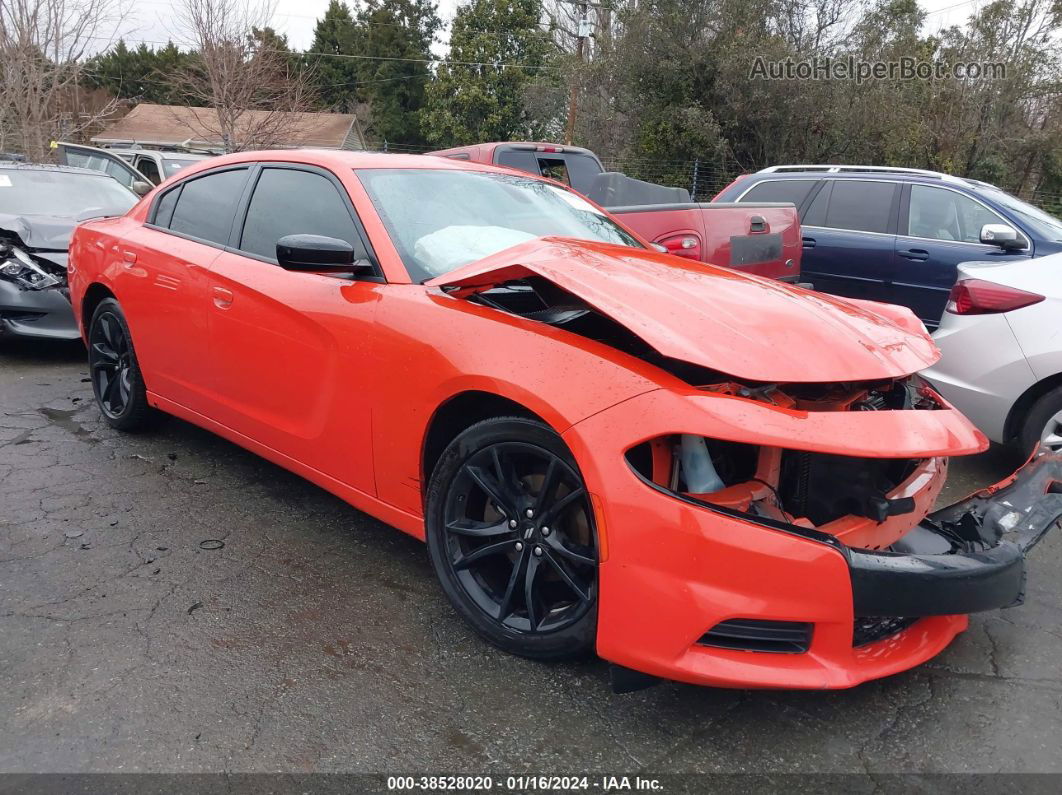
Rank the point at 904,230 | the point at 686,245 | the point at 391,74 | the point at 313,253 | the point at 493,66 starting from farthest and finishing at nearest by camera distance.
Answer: the point at 391,74 → the point at 493,66 → the point at 904,230 → the point at 686,245 → the point at 313,253

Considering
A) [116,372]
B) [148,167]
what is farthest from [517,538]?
[148,167]

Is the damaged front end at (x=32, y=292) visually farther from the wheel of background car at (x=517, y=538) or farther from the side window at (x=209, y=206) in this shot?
the wheel of background car at (x=517, y=538)

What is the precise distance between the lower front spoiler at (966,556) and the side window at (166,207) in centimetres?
366

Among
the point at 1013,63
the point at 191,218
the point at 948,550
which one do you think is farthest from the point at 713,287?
the point at 1013,63

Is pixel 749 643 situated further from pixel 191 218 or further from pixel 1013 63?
pixel 1013 63

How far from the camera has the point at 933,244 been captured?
6.80 m

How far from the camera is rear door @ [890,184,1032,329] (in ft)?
21.8

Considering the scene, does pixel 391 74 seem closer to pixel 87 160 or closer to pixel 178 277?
pixel 87 160

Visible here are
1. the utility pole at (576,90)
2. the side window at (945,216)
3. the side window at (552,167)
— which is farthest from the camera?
the utility pole at (576,90)

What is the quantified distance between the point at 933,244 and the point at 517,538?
227 inches

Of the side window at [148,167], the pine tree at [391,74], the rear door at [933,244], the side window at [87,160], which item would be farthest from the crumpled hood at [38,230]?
the pine tree at [391,74]

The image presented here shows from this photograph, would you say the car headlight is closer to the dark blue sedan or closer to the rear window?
the rear window

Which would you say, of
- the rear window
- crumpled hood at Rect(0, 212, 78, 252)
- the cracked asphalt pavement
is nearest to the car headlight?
crumpled hood at Rect(0, 212, 78, 252)

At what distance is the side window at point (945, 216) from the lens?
6723 mm
